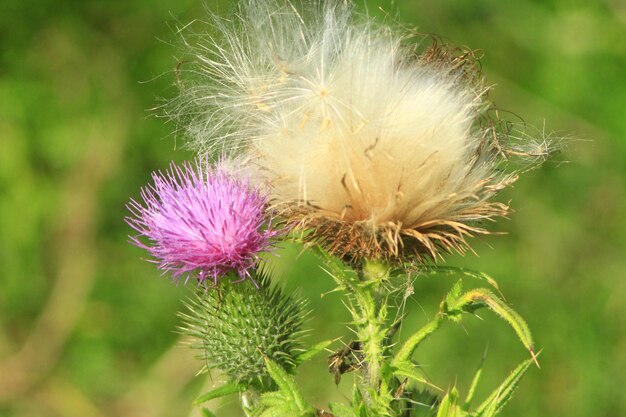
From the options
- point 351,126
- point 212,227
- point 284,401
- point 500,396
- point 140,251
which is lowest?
point 284,401

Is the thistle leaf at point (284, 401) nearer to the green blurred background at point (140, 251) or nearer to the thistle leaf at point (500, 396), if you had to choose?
the thistle leaf at point (500, 396)

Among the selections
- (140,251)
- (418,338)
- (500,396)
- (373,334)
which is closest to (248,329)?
(373,334)

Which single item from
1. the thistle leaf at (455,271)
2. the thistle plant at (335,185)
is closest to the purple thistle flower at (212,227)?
the thistle plant at (335,185)

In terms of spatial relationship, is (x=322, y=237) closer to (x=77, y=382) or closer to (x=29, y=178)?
(x=77, y=382)

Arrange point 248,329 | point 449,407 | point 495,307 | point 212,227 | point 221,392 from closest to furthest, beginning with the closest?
point 495,307
point 449,407
point 221,392
point 212,227
point 248,329

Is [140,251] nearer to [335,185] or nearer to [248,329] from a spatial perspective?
[248,329]

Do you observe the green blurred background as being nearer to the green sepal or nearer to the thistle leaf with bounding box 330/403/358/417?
the green sepal

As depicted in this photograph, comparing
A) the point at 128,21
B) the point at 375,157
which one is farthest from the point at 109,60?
the point at 375,157
